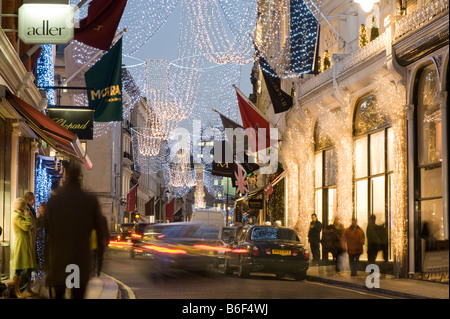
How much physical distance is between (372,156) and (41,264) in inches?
474

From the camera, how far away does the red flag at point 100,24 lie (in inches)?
645

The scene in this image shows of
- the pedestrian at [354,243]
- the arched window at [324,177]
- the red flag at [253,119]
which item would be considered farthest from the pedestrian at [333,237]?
the red flag at [253,119]

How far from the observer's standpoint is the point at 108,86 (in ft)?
65.3

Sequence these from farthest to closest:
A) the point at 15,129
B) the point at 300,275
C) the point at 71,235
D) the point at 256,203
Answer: the point at 256,203, the point at 300,275, the point at 15,129, the point at 71,235

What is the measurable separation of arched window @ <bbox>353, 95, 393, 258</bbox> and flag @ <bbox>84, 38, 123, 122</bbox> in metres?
8.21

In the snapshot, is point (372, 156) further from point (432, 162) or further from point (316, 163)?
point (316, 163)

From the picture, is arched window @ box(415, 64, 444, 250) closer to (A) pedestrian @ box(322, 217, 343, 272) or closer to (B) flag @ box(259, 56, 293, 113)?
(A) pedestrian @ box(322, 217, 343, 272)

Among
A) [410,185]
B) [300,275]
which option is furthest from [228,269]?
[410,185]

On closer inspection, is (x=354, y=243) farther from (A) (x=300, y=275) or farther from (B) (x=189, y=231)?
(B) (x=189, y=231)

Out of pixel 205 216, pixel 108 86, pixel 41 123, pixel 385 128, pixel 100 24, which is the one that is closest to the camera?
pixel 41 123

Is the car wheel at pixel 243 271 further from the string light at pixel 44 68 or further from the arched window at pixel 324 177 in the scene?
the arched window at pixel 324 177

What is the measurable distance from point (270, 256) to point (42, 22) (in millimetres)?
8519

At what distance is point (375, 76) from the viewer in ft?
76.6
